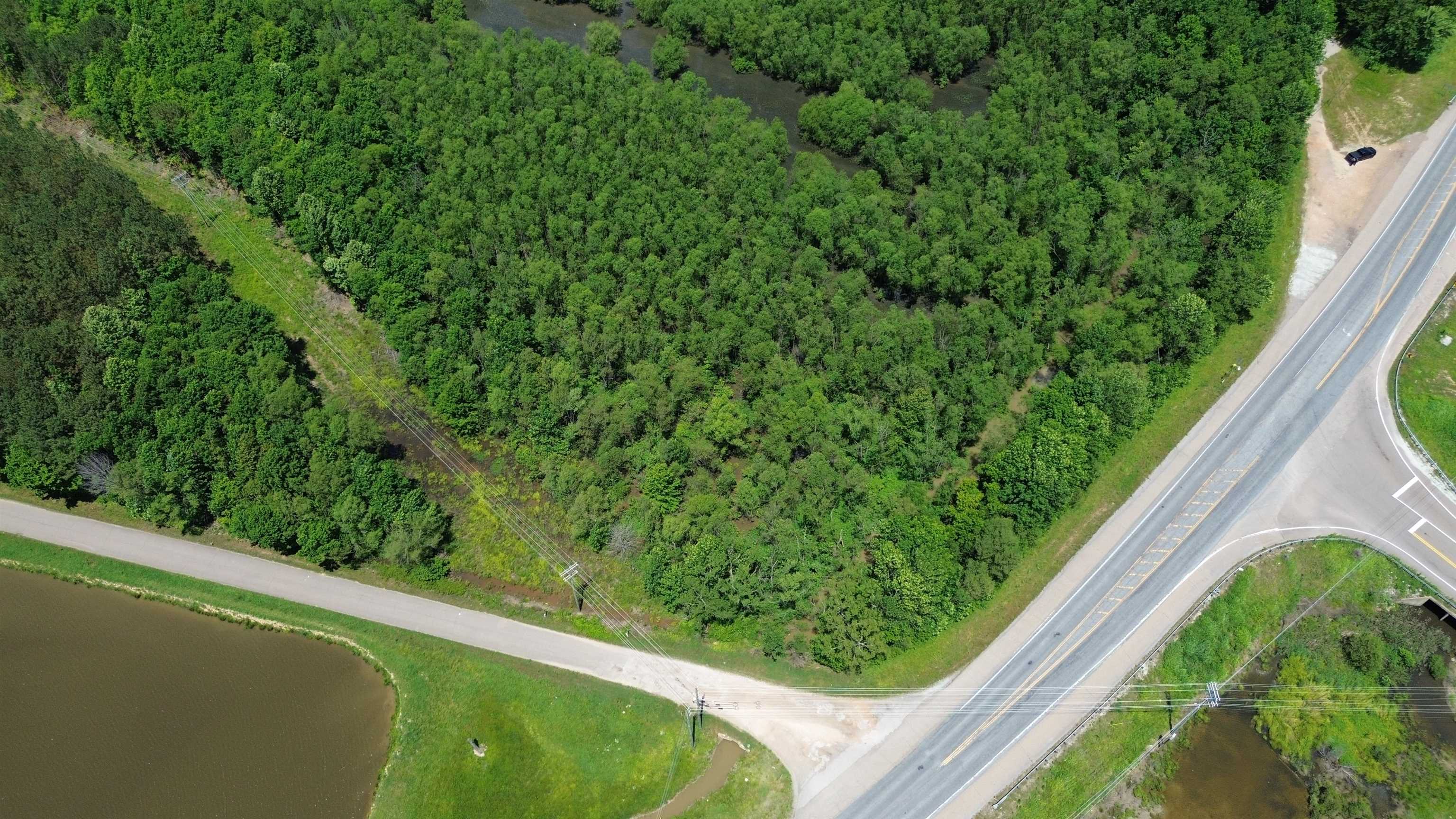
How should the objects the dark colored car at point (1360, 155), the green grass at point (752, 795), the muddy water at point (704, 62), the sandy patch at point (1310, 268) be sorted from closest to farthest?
the green grass at point (752, 795), the sandy patch at point (1310, 268), the dark colored car at point (1360, 155), the muddy water at point (704, 62)

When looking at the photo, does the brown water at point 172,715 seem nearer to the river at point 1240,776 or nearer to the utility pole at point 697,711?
the utility pole at point 697,711


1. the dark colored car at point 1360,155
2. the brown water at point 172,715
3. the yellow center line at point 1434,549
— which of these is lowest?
the brown water at point 172,715

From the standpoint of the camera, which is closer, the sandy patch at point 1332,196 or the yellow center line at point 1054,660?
the yellow center line at point 1054,660

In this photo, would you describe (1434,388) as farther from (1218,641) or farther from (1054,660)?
(1054,660)

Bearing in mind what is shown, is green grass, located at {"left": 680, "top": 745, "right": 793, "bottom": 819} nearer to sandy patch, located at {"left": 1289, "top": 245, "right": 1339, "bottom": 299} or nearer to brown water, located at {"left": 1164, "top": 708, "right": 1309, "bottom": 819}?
brown water, located at {"left": 1164, "top": 708, "right": 1309, "bottom": 819}

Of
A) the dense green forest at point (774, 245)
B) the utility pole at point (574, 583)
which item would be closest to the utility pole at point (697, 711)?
the dense green forest at point (774, 245)

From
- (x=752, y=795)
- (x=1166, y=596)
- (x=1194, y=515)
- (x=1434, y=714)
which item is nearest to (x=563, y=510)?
(x=752, y=795)

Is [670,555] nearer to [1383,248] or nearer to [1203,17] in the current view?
[1383,248]
